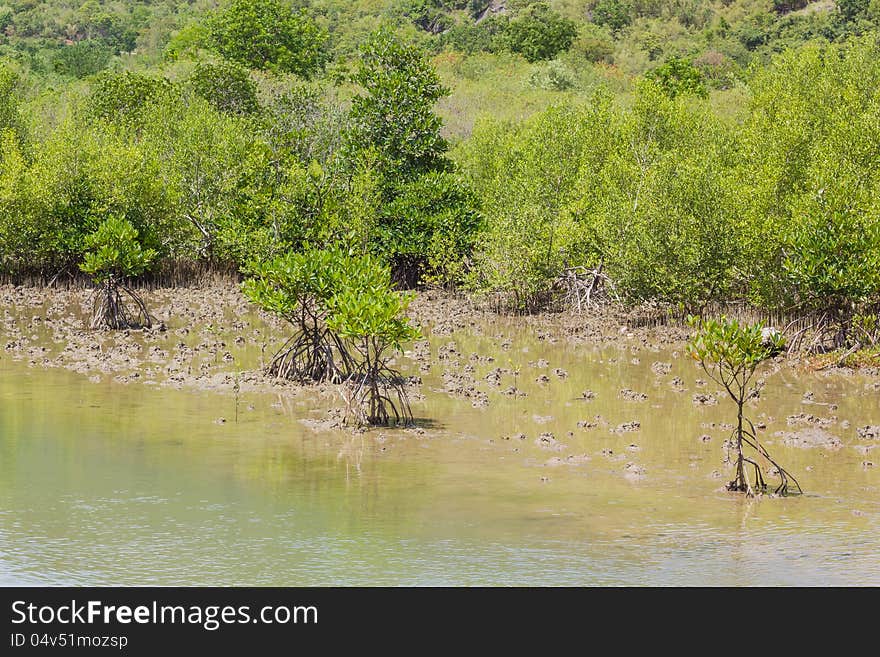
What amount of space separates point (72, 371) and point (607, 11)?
114658 millimetres

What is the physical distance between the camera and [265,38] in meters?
94.2

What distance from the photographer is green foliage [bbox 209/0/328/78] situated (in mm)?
93062

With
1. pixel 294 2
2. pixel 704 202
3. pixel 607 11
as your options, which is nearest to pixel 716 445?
pixel 704 202

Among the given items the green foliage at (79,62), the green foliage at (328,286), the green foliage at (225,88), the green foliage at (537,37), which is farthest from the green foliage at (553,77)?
the green foliage at (328,286)

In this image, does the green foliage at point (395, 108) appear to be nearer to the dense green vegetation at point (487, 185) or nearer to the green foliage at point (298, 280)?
the dense green vegetation at point (487, 185)

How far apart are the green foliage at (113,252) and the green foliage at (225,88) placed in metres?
30.3

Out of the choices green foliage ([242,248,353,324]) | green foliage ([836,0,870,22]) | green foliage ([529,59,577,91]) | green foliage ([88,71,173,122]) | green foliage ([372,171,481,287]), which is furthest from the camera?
green foliage ([836,0,870,22])

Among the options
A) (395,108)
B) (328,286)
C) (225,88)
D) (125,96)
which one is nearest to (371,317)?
(328,286)

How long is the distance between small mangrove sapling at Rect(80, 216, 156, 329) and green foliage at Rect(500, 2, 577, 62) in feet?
228

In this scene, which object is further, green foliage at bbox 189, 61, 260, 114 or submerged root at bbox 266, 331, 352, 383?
green foliage at bbox 189, 61, 260, 114

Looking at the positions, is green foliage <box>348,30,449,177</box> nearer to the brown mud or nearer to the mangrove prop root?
the brown mud

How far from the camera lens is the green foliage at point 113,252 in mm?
32531

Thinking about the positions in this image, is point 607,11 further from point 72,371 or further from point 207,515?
point 207,515

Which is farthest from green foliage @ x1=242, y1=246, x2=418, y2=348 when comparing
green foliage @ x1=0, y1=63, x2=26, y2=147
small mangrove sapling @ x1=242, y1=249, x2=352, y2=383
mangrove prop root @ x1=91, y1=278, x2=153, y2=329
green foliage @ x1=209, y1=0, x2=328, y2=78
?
green foliage @ x1=209, y1=0, x2=328, y2=78
